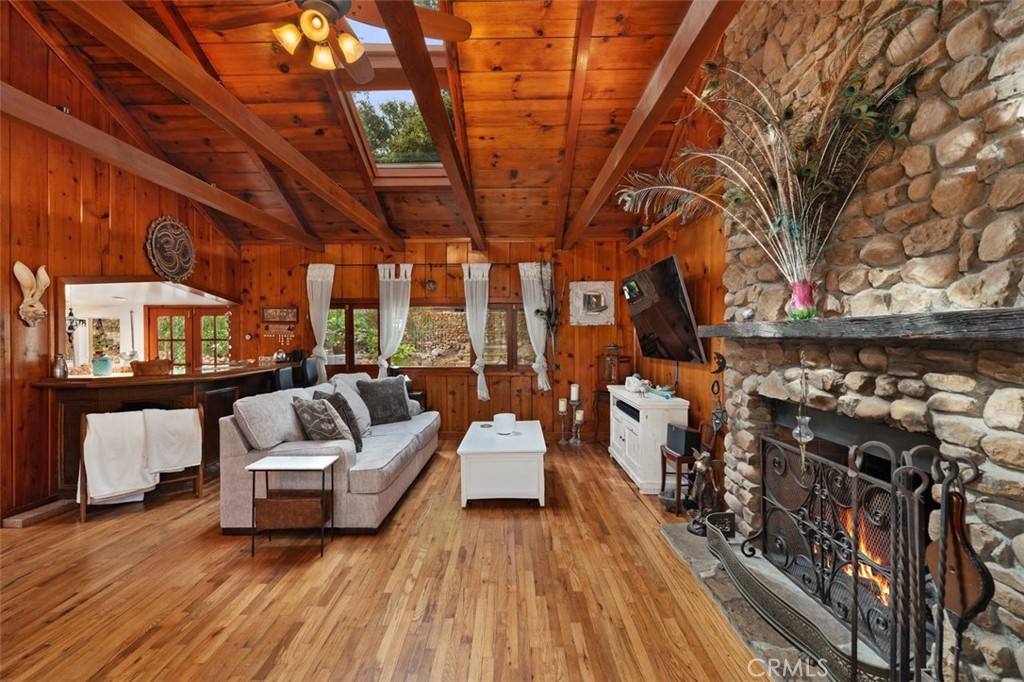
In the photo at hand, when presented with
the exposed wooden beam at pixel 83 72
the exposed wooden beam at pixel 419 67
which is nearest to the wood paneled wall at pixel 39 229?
the exposed wooden beam at pixel 83 72

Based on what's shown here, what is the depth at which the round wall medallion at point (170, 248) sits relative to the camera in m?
4.24

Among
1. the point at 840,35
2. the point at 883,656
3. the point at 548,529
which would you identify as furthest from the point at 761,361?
the point at 548,529

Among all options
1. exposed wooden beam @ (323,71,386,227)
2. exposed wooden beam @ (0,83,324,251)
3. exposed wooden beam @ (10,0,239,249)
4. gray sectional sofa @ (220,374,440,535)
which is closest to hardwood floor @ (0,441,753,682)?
gray sectional sofa @ (220,374,440,535)

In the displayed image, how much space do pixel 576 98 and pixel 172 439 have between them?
4320mm

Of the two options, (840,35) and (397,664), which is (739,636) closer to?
(397,664)

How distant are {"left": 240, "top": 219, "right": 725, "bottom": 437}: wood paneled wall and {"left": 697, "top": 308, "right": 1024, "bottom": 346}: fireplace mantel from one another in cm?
362

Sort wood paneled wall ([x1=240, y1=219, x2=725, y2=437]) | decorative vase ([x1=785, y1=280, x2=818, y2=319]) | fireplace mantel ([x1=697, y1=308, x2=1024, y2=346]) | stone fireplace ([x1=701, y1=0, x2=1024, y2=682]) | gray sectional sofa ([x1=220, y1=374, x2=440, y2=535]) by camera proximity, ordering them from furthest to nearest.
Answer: wood paneled wall ([x1=240, y1=219, x2=725, y2=437]) → gray sectional sofa ([x1=220, y1=374, x2=440, y2=535]) → decorative vase ([x1=785, y1=280, x2=818, y2=319]) → stone fireplace ([x1=701, y1=0, x2=1024, y2=682]) → fireplace mantel ([x1=697, y1=308, x2=1024, y2=346])

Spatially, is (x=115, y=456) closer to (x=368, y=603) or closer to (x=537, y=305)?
(x=368, y=603)

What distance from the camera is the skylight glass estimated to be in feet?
13.0

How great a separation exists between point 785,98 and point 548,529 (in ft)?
9.57

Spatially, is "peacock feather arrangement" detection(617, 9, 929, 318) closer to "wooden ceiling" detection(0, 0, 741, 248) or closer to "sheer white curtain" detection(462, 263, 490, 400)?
"wooden ceiling" detection(0, 0, 741, 248)

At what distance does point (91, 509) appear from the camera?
3219 mm

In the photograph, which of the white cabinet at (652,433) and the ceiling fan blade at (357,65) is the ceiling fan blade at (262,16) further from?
the white cabinet at (652,433)

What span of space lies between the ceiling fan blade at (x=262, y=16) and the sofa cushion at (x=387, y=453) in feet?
8.89
